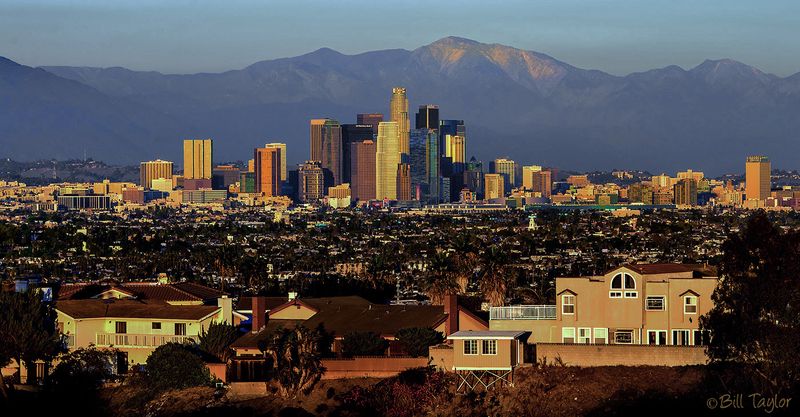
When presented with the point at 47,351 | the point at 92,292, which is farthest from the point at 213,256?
the point at 47,351

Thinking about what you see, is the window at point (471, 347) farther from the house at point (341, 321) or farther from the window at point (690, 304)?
the window at point (690, 304)

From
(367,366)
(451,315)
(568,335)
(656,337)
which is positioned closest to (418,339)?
(367,366)

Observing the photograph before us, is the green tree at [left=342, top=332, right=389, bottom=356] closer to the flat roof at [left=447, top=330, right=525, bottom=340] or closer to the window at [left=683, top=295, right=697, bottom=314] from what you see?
the flat roof at [left=447, top=330, right=525, bottom=340]

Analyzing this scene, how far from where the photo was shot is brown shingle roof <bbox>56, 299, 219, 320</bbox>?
66.4 metres

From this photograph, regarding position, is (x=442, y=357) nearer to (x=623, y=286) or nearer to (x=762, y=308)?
(x=623, y=286)

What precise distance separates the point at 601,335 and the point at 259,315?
1352cm

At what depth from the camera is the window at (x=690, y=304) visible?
55188mm

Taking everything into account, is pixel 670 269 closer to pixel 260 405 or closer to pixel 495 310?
pixel 495 310

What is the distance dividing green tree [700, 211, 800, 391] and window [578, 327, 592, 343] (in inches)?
235

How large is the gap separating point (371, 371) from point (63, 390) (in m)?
11.4

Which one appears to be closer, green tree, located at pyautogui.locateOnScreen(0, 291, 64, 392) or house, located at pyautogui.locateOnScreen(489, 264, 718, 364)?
house, located at pyautogui.locateOnScreen(489, 264, 718, 364)

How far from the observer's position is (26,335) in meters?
62.2

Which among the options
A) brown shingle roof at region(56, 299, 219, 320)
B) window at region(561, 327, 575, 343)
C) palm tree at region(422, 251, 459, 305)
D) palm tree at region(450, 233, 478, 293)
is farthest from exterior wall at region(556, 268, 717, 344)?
palm tree at region(450, 233, 478, 293)

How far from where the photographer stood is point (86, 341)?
6581cm
